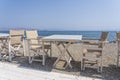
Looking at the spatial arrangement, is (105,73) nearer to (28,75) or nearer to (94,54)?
(94,54)

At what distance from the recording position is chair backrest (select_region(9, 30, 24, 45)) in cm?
519

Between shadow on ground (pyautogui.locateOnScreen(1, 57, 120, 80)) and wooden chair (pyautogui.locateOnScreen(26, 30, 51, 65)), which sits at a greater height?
wooden chair (pyautogui.locateOnScreen(26, 30, 51, 65))

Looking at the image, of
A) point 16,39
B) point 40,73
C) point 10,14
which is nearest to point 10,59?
point 16,39

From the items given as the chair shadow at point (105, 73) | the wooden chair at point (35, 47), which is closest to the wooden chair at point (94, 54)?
the chair shadow at point (105, 73)

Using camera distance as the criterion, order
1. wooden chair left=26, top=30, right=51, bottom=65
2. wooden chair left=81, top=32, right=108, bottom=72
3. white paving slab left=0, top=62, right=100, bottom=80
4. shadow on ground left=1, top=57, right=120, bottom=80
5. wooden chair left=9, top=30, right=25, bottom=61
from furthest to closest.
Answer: wooden chair left=9, top=30, right=25, bottom=61 → wooden chair left=26, top=30, right=51, bottom=65 → wooden chair left=81, top=32, right=108, bottom=72 → shadow on ground left=1, top=57, right=120, bottom=80 → white paving slab left=0, top=62, right=100, bottom=80

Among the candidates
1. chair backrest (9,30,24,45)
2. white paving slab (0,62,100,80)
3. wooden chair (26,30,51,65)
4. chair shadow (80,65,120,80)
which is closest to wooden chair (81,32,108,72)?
chair shadow (80,65,120,80)

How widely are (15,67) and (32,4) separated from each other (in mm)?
23329

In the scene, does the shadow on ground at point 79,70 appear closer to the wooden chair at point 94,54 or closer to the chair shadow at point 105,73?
the chair shadow at point 105,73

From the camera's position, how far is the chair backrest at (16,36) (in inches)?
204

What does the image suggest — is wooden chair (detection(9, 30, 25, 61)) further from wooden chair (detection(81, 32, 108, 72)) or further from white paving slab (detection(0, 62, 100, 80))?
wooden chair (detection(81, 32, 108, 72))

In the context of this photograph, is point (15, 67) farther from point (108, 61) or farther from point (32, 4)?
point (32, 4)

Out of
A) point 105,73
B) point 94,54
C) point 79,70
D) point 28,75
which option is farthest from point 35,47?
point 105,73

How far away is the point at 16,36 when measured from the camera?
530 cm

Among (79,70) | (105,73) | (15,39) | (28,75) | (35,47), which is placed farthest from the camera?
(15,39)
